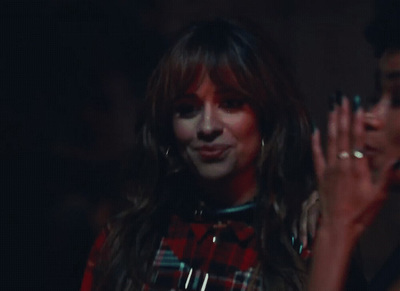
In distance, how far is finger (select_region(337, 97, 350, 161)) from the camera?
134 cm

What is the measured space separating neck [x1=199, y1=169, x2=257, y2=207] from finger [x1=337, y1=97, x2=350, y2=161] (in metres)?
0.70

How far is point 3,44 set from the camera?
126 inches

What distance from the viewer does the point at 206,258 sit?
6.63 feet

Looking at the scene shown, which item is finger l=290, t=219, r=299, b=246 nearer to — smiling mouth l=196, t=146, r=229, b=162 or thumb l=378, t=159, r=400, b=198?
smiling mouth l=196, t=146, r=229, b=162

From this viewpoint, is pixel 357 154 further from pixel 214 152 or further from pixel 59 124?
pixel 59 124

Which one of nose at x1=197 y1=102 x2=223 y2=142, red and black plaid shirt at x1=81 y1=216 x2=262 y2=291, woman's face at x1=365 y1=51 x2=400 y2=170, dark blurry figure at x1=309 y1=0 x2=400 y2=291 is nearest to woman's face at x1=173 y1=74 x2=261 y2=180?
nose at x1=197 y1=102 x2=223 y2=142

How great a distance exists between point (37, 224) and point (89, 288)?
1301mm

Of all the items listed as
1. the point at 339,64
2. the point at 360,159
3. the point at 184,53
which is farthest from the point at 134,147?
the point at 339,64

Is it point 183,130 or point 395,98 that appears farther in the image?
point 183,130

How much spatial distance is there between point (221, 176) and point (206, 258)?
9.5 inches

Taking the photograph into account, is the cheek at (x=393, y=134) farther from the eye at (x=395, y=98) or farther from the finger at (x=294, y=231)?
the finger at (x=294, y=231)

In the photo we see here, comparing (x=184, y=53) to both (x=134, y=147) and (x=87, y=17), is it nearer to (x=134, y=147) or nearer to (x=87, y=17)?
(x=134, y=147)

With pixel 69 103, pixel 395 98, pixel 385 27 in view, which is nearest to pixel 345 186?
pixel 395 98

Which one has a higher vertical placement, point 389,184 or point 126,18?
point 126,18
